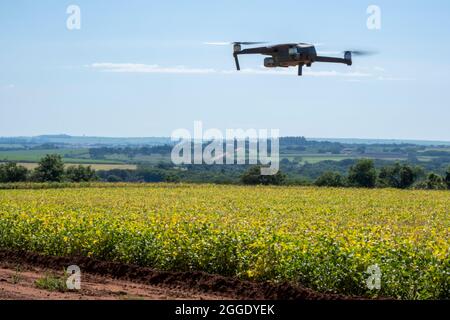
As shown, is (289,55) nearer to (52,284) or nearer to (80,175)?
(52,284)

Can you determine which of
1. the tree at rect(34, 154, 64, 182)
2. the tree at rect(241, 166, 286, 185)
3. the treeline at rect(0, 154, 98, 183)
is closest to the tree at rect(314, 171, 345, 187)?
the tree at rect(241, 166, 286, 185)

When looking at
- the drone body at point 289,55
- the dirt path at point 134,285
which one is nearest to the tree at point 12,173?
the dirt path at point 134,285

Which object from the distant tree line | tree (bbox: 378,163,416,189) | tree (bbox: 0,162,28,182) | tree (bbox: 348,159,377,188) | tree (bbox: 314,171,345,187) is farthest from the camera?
tree (bbox: 378,163,416,189)

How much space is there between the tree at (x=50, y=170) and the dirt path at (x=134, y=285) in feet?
217

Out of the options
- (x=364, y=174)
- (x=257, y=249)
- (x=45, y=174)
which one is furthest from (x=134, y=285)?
(x=45, y=174)

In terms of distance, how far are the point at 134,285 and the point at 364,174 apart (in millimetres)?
69462

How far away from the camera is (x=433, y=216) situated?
3247 centimetres

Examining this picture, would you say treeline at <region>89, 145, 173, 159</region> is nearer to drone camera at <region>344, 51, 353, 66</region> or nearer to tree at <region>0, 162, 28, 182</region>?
tree at <region>0, 162, 28, 182</region>

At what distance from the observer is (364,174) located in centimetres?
8325

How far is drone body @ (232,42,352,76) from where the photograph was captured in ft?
58.2

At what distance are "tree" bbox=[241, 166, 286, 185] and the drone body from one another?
209 feet

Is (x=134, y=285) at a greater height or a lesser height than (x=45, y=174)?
greater
